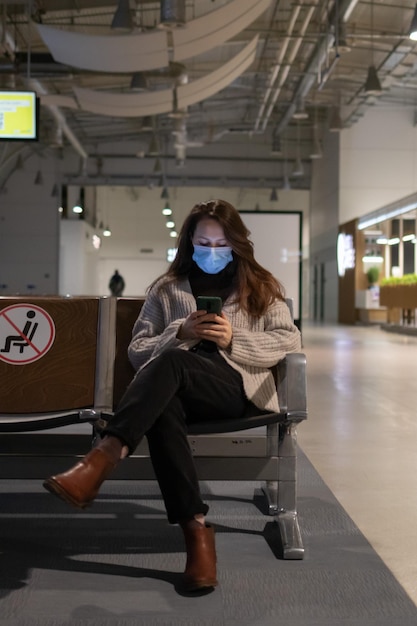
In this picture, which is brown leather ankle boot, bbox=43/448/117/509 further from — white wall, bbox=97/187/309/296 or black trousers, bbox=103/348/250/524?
white wall, bbox=97/187/309/296

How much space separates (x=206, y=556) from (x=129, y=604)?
9.8 inches

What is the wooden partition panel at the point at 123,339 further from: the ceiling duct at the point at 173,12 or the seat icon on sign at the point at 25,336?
the ceiling duct at the point at 173,12

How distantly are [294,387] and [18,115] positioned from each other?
385 inches

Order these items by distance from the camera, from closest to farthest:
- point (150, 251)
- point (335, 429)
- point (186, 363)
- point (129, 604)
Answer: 1. point (129, 604)
2. point (186, 363)
3. point (335, 429)
4. point (150, 251)

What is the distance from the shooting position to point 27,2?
13.7 meters

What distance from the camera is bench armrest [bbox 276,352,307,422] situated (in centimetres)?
267

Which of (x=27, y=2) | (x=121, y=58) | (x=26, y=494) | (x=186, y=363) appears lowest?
(x=26, y=494)

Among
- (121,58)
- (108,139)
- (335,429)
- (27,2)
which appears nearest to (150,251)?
(108,139)

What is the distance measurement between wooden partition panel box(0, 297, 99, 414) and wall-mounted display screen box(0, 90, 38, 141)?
905 cm

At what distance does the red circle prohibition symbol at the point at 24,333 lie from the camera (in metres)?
2.96

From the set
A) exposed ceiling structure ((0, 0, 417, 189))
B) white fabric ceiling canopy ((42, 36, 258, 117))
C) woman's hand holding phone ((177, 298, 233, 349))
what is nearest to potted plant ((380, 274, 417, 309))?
exposed ceiling structure ((0, 0, 417, 189))

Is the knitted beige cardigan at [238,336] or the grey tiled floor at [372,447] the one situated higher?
the knitted beige cardigan at [238,336]

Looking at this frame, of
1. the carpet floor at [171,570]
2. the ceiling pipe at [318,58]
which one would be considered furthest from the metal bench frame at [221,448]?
the ceiling pipe at [318,58]

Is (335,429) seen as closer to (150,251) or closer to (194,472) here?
(194,472)
